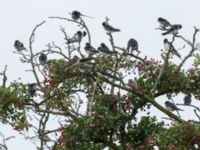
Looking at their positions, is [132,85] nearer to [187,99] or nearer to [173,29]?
[187,99]

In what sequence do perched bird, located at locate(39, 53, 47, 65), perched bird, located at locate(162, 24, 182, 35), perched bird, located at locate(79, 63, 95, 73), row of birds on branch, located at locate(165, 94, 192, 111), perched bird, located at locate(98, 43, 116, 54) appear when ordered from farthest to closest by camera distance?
perched bird, located at locate(162, 24, 182, 35)
perched bird, located at locate(39, 53, 47, 65)
perched bird, located at locate(98, 43, 116, 54)
row of birds on branch, located at locate(165, 94, 192, 111)
perched bird, located at locate(79, 63, 95, 73)

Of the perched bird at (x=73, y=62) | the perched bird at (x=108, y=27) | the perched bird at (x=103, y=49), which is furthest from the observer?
the perched bird at (x=108, y=27)

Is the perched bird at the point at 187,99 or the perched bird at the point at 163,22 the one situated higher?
the perched bird at the point at 163,22

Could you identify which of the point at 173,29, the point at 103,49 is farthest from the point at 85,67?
the point at 173,29

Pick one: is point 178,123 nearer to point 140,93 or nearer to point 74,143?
point 140,93

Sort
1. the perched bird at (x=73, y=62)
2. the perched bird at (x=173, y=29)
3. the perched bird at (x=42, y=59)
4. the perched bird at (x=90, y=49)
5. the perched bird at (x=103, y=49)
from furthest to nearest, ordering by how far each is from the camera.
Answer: the perched bird at (x=90, y=49)
the perched bird at (x=173, y=29)
the perched bird at (x=42, y=59)
the perched bird at (x=103, y=49)
the perched bird at (x=73, y=62)

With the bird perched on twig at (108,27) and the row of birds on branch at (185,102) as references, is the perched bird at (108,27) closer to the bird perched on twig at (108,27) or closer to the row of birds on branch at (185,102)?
the bird perched on twig at (108,27)

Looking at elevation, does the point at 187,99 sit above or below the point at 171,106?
below

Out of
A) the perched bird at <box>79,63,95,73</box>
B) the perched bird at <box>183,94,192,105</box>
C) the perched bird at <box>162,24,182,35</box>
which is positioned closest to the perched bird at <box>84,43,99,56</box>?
the perched bird at <box>162,24,182,35</box>

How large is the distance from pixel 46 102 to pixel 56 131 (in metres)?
0.72

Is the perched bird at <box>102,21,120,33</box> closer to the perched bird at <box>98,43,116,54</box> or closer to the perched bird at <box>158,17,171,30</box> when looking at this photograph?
the perched bird at <box>158,17,171,30</box>

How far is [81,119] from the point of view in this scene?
54.6ft

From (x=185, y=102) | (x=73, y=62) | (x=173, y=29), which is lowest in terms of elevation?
(x=185, y=102)

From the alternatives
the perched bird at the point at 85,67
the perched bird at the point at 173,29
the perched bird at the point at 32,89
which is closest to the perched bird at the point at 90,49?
the perched bird at the point at 173,29
